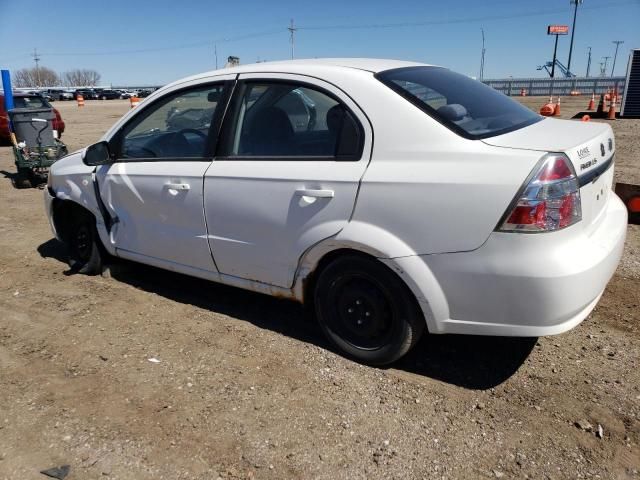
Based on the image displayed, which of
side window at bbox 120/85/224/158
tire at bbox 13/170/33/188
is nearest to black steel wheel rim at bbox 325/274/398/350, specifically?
side window at bbox 120/85/224/158

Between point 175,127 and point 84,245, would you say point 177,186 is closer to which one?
point 175,127

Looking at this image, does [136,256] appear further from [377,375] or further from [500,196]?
[500,196]

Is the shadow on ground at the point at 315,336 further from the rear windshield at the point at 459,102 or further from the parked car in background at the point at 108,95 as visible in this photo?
the parked car in background at the point at 108,95

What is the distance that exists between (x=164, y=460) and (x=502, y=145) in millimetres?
2176

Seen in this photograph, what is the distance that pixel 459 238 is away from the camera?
8.47 ft

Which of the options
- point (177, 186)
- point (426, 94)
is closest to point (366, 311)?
point (426, 94)

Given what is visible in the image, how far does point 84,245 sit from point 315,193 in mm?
2755

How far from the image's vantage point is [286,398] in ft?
9.54

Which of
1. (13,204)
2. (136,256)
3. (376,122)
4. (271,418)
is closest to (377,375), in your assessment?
(271,418)

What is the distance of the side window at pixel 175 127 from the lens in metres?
3.61

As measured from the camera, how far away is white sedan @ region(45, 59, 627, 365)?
8.23ft

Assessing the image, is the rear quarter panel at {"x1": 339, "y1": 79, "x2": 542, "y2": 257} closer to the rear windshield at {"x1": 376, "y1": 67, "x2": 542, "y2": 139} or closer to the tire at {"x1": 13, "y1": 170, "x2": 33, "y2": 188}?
the rear windshield at {"x1": 376, "y1": 67, "x2": 542, "y2": 139}

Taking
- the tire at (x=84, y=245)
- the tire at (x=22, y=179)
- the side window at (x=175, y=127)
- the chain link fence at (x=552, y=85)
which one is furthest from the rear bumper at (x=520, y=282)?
the chain link fence at (x=552, y=85)

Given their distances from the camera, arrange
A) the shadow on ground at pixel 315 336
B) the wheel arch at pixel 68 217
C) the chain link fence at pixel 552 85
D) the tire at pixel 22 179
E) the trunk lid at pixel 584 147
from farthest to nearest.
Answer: the chain link fence at pixel 552 85 → the tire at pixel 22 179 → the wheel arch at pixel 68 217 → the shadow on ground at pixel 315 336 → the trunk lid at pixel 584 147
